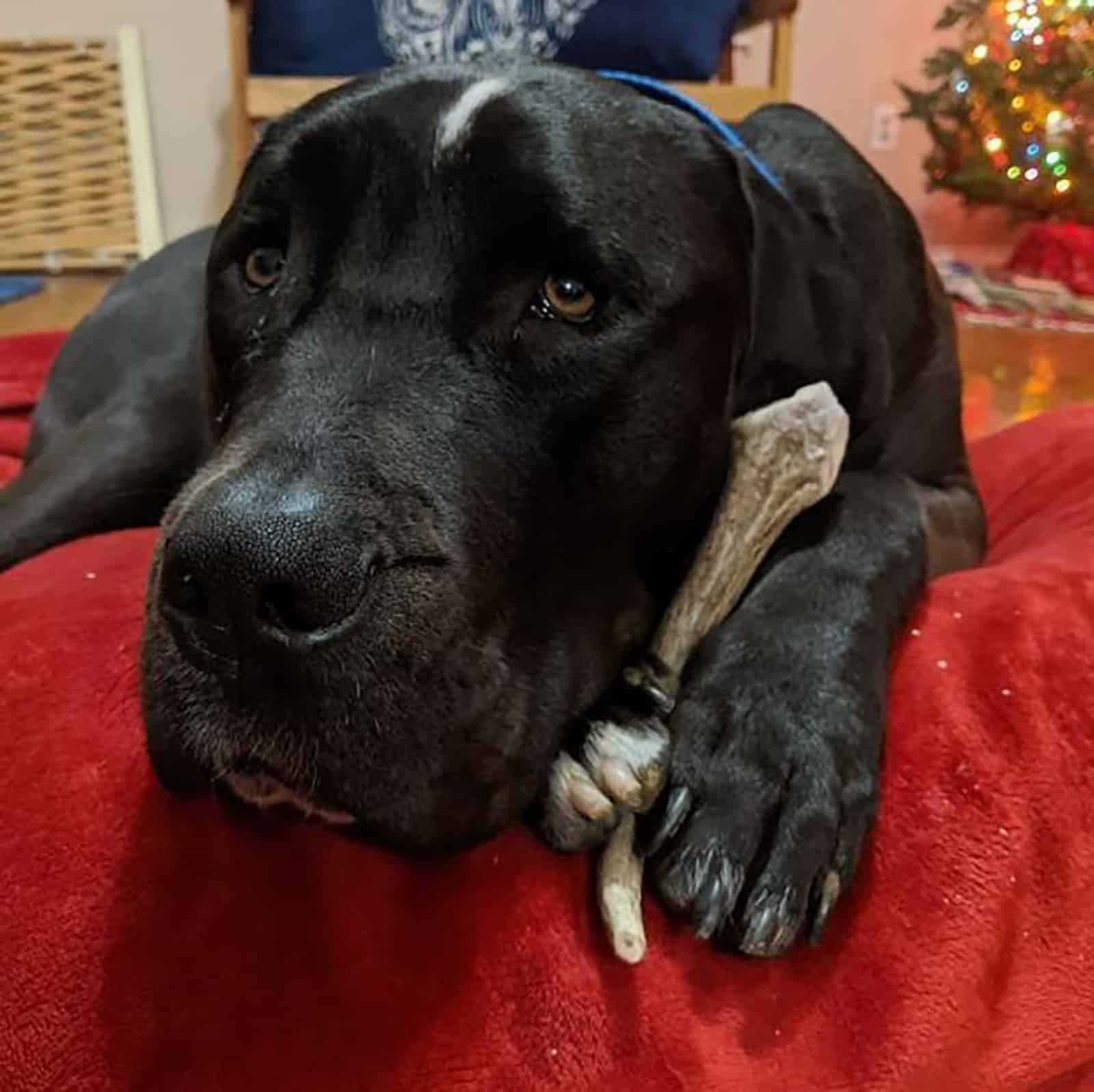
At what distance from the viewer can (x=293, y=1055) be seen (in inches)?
35.5

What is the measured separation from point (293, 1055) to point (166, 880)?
0.14 metres

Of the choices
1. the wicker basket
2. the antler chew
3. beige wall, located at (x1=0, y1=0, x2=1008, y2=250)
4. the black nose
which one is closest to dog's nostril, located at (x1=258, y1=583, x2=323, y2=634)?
the black nose

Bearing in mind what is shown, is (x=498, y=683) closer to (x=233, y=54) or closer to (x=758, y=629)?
(x=758, y=629)

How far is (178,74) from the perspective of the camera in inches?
172

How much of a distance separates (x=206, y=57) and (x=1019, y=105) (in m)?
2.55

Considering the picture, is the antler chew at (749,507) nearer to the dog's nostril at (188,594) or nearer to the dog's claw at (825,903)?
the dog's claw at (825,903)

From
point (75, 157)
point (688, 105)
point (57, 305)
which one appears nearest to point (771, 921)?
point (688, 105)

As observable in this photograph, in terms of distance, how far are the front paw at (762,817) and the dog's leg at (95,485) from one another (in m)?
0.96

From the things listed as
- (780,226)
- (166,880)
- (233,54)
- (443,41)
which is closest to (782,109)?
(780,226)

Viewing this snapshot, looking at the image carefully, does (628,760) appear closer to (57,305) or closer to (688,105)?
(688,105)

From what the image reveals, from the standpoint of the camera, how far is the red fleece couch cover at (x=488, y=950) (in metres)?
0.91

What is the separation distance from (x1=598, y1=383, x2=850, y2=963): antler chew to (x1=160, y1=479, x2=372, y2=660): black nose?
33 cm

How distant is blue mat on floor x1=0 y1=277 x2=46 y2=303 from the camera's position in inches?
159

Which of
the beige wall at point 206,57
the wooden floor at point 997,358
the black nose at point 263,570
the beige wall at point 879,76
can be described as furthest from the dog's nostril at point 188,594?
the beige wall at point 879,76
